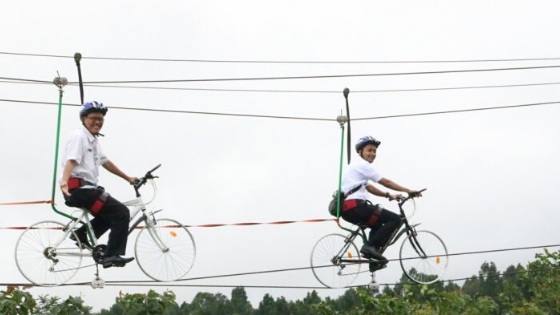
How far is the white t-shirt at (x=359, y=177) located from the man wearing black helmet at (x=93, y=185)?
303 cm

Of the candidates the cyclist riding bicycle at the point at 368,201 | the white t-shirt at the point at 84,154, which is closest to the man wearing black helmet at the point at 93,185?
the white t-shirt at the point at 84,154

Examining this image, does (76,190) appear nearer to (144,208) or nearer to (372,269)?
(144,208)

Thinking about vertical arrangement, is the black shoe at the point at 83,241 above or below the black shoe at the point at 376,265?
below

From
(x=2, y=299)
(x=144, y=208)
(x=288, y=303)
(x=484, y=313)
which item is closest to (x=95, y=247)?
(x=144, y=208)

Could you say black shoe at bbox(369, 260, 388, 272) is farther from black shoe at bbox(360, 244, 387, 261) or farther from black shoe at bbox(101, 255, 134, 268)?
black shoe at bbox(101, 255, 134, 268)

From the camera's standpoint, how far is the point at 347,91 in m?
19.3

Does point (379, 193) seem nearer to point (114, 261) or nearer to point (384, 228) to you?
point (384, 228)

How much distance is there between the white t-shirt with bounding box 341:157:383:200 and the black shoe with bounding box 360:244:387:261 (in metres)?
0.67

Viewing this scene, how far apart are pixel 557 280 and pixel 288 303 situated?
62915 millimetres

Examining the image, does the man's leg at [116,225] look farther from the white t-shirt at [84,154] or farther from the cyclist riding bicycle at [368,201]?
the cyclist riding bicycle at [368,201]

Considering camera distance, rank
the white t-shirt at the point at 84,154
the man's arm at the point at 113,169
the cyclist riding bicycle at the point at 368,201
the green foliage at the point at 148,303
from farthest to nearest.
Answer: the green foliage at the point at 148,303 < the cyclist riding bicycle at the point at 368,201 < the man's arm at the point at 113,169 < the white t-shirt at the point at 84,154

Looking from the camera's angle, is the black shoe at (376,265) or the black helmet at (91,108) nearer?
the black helmet at (91,108)

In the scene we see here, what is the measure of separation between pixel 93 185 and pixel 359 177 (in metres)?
3.69

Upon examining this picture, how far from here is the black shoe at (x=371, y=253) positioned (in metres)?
18.5
